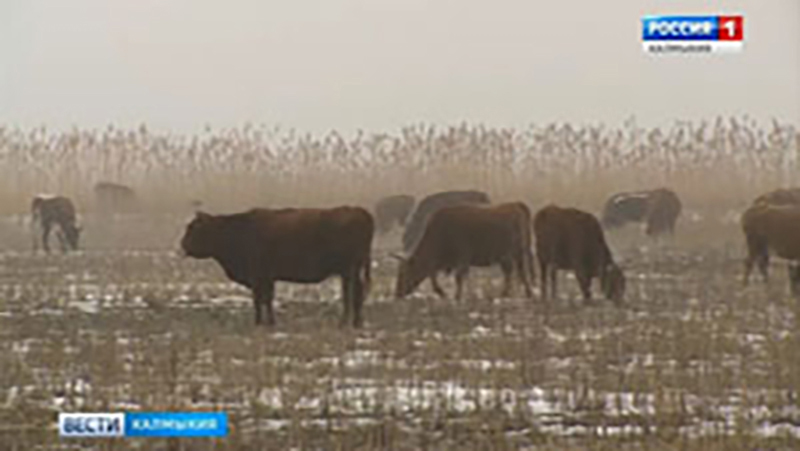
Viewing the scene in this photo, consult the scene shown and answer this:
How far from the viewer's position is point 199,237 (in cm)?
888

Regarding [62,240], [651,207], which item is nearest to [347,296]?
[651,207]

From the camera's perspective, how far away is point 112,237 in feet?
29.8

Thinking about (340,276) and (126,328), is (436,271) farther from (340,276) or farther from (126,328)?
(126,328)

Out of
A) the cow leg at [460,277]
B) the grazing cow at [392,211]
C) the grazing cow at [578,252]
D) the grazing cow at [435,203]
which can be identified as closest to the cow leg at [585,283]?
the grazing cow at [578,252]

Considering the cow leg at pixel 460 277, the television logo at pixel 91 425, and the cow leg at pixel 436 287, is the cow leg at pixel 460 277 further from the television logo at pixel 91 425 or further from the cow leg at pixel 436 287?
the television logo at pixel 91 425

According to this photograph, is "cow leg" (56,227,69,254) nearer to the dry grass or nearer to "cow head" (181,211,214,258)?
the dry grass

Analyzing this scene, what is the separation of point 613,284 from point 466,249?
1.54 meters

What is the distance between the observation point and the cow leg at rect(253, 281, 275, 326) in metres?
8.78

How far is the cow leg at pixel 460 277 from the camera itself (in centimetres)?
1040

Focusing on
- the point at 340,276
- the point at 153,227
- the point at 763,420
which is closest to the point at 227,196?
the point at 153,227

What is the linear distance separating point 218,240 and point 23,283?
2.33 m

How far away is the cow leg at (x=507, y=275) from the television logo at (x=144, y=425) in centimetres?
448

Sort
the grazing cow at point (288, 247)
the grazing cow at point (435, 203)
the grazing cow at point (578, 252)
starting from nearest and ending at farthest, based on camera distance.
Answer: the grazing cow at point (288, 247) < the grazing cow at point (435, 203) < the grazing cow at point (578, 252)

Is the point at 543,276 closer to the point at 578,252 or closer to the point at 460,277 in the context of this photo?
the point at 578,252
